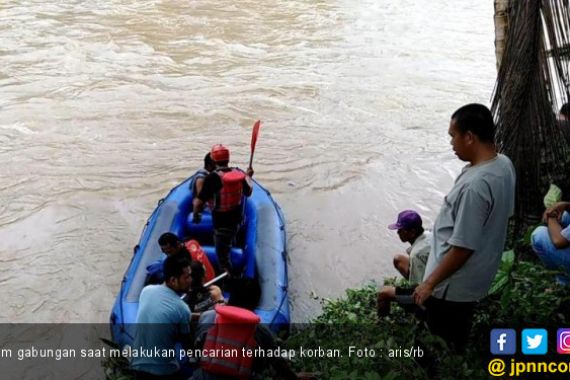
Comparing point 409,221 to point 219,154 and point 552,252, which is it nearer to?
point 552,252

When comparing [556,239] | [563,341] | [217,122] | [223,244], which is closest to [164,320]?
[223,244]

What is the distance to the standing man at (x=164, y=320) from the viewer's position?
3227 mm

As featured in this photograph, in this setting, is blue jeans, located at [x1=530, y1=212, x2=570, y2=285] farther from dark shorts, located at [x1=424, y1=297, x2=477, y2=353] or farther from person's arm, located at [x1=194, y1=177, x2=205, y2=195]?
person's arm, located at [x1=194, y1=177, x2=205, y2=195]

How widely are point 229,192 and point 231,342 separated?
2177 mm

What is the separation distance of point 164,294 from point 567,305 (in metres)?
2.21

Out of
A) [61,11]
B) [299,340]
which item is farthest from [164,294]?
[61,11]

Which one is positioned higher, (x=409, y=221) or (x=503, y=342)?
(x=409, y=221)

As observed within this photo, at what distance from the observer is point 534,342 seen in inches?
114

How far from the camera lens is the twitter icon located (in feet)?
9.46

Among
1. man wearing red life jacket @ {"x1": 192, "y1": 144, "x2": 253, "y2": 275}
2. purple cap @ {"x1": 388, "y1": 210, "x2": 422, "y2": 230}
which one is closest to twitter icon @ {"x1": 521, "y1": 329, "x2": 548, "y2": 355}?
purple cap @ {"x1": 388, "y1": 210, "x2": 422, "y2": 230}

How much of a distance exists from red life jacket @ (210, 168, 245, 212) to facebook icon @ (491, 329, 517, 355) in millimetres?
2444

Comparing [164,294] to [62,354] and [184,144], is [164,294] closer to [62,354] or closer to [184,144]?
[62,354]

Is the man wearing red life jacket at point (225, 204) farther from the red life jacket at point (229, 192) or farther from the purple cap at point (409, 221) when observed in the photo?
the purple cap at point (409, 221)

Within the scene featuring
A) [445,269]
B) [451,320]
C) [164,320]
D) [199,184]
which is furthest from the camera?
[199,184]
